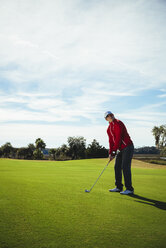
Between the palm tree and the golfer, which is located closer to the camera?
the golfer

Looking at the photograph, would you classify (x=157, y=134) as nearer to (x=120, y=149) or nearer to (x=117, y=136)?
(x=120, y=149)

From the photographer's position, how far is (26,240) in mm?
2705

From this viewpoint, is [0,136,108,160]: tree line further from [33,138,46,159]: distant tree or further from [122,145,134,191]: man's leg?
[122,145,134,191]: man's leg

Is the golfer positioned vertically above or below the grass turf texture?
above

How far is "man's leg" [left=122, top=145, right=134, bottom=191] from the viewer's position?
21.1 feet

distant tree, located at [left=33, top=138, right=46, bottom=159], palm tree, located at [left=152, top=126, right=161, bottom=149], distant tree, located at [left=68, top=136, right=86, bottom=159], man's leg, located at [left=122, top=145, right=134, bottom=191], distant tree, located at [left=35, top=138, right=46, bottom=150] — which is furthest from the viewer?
distant tree, located at [left=68, top=136, right=86, bottom=159]

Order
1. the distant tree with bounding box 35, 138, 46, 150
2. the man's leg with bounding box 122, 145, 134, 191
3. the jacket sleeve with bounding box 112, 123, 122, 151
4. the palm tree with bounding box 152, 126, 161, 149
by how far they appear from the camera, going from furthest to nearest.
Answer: the distant tree with bounding box 35, 138, 46, 150 < the palm tree with bounding box 152, 126, 161, 149 < the jacket sleeve with bounding box 112, 123, 122, 151 < the man's leg with bounding box 122, 145, 134, 191

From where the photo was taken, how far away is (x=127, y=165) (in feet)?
21.6

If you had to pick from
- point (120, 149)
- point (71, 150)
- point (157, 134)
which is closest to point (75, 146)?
point (71, 150)

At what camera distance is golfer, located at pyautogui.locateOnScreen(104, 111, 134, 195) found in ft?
21.3

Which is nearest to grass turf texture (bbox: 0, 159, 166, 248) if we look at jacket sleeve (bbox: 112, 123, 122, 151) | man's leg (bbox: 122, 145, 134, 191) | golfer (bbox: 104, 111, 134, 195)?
man's leg (bbox: 122, 145, 134, 191)

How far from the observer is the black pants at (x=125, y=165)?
644cm

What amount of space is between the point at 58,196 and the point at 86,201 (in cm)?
87

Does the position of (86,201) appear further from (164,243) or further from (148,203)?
(164,243)
